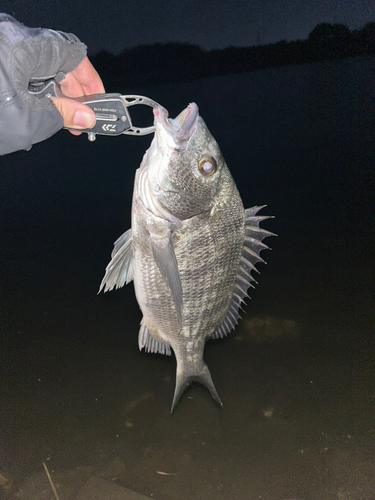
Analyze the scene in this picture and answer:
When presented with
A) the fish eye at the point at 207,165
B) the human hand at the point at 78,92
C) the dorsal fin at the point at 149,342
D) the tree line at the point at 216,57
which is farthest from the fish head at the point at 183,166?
the tree line at the point at 216,57

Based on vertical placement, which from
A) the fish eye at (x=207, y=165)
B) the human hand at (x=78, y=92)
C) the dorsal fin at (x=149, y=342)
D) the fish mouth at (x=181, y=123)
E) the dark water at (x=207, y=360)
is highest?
the human hand at (x=78, y=92)

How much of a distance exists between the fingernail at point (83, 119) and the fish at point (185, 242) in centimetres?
24

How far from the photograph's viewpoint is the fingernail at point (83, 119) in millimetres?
1042

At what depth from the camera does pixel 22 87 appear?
913 mm

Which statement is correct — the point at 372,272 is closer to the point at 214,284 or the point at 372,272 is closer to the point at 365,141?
the point at 214,284

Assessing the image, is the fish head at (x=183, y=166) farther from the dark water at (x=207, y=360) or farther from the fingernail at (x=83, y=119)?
the dark water at (x=207, y=360)

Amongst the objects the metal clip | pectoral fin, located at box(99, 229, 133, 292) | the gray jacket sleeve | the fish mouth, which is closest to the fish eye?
the fish mouth

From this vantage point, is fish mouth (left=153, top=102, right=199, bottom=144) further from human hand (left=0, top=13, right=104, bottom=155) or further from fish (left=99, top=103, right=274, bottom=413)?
human hand (left=0, top=13, right=104, bottom=155)

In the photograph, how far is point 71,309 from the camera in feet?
7.66

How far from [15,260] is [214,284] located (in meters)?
2.26

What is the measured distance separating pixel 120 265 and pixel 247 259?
59 centimetres

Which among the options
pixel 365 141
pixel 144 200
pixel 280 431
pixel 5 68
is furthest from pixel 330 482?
pixel 365 141

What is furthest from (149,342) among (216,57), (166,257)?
(216,57)

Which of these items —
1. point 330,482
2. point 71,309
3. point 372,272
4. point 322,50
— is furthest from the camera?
point 322,50
